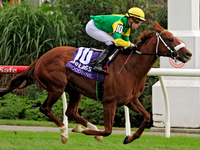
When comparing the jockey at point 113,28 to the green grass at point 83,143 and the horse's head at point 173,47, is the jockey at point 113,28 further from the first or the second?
the green grass at point 83,143

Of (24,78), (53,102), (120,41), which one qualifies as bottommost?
(53,102)

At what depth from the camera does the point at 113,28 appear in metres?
5.21

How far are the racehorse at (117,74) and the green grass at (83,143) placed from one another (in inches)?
6.4

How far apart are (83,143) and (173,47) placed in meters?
1.86

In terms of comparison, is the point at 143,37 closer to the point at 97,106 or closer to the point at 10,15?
the point at 97,106

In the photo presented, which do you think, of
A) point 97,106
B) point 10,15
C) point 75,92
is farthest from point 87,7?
point 75,92

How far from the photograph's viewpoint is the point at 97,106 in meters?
9.06

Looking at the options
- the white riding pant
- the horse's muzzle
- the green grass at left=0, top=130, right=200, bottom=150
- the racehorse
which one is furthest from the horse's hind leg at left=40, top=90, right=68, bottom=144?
the horse's muzzle

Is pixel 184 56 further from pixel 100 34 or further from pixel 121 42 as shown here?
pixel 100 34

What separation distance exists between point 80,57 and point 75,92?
28.8 inches

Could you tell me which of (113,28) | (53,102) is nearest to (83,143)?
(53,102)

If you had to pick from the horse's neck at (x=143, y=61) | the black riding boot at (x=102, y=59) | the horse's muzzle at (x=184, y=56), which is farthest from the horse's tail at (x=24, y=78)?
the horse's muzzle at (x=184, y=56)

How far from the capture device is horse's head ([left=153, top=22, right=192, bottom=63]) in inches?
196

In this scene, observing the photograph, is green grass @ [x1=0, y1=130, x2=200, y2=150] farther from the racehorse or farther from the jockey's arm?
the jockey's arm
